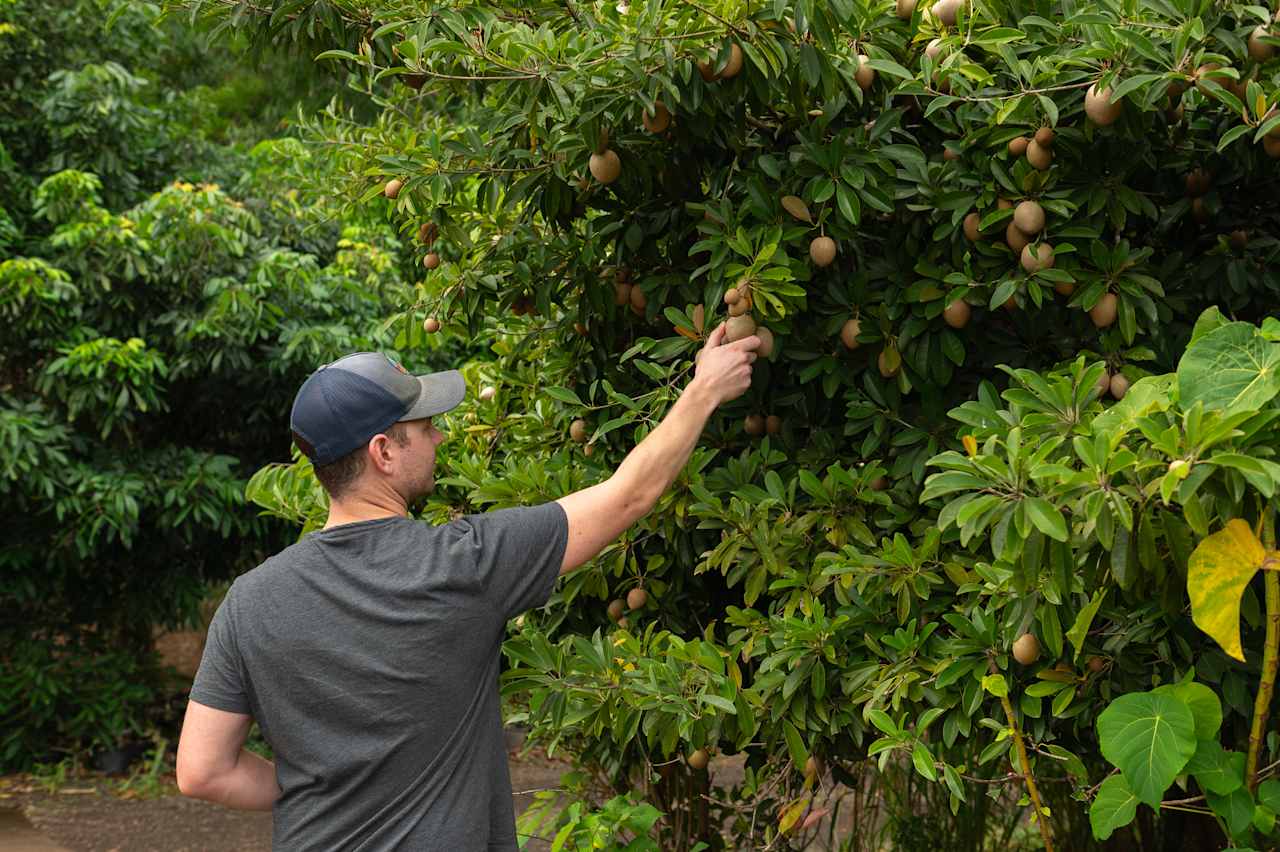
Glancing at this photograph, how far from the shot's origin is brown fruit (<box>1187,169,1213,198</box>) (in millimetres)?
2639

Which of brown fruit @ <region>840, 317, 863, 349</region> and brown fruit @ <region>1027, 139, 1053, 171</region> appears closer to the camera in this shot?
brown fruit @ <region>1027, 139, 1053, 171</region>

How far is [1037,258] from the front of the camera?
96.7 inches

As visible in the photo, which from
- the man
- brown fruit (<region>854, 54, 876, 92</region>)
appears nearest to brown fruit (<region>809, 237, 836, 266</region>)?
brown fruit (<region>854, 54, 876, 92</region>)

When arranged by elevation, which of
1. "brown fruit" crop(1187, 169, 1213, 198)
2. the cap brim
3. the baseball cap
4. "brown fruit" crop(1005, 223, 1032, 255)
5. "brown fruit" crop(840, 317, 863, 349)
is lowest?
"brown fruit" crop(840, 317, 863, 349)

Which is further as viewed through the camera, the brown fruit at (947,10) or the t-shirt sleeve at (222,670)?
the brown fruit at (947,10)

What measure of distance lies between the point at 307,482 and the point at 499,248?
3.17 ft

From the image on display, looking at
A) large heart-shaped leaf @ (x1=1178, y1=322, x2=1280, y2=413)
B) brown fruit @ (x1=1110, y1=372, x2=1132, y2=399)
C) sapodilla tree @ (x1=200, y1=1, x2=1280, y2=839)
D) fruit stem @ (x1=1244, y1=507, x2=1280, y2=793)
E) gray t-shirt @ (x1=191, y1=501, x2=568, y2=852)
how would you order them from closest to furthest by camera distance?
large heart-shaped leaf @ (x1=1178, y1=322, x2=1280, y2=413), fruit stem @ (x1=1244, y1=507, x2=1280, y2=793), gray t-shirt @ (x1=191, y1=501, x2=568, y2=852), sapodilla tree @ (x1=200, y1=1, x2=1280, y2=839), brown fruit @ (x1=1110, y1=372, x2=1132, y2=399)

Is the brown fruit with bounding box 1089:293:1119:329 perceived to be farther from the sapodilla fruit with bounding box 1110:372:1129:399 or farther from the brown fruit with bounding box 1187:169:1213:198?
the brown fruit with bounding box 1187:169:1213:198

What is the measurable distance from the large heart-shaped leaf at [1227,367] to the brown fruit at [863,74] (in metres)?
1.00

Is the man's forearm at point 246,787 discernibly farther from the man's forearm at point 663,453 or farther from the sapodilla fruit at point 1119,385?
the sapodilla fruit at point 1119,385

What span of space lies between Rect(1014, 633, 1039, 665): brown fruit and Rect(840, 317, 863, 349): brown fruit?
28.3 inches

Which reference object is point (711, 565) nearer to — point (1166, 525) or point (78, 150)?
point (1166, 525)

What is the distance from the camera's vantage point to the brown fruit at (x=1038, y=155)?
2.38m

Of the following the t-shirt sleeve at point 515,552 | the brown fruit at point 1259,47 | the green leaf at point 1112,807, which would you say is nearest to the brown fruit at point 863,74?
the brown fruit at point 1259,47
